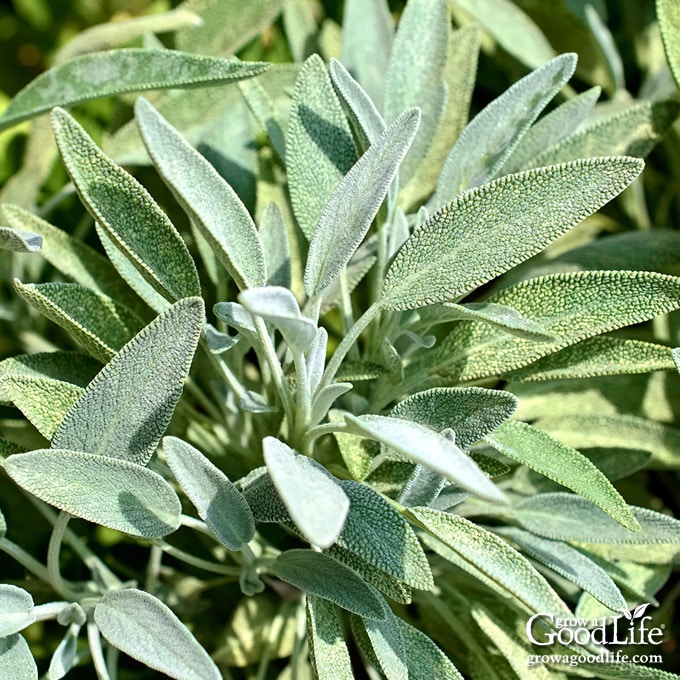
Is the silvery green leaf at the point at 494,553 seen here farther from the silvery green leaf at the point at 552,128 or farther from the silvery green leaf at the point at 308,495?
the silvery green leaf at the point at 552,128

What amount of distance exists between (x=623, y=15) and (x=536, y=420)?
608 mm

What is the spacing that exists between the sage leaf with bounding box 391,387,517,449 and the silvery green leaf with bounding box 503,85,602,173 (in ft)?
0.82

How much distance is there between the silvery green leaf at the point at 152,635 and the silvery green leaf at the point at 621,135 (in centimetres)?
46

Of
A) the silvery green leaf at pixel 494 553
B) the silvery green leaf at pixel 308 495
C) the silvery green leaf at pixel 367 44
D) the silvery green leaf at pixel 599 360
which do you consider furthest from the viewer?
the silvery green leaf at pixel 367 44

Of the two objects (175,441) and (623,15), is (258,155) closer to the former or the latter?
Result: (175,441)

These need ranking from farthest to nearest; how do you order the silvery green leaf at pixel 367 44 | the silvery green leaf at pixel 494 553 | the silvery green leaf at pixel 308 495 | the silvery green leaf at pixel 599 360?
the silvery green leaf at pixel 367 44 < the silvery green leaf at pixel 599 360 < the silvery green leaf at pixel 494 553 < the silvery green leaf at pixel 308 495

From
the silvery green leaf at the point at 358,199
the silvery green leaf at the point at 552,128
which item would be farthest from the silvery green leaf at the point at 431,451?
the silvery green leaf at the point at 552,128

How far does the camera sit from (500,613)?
71cm

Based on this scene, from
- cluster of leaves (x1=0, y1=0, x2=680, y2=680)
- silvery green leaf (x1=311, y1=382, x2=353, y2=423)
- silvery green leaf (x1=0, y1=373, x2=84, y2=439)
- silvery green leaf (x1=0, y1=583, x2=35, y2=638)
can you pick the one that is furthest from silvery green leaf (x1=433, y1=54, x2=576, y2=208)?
silvery green leaf (x1=0, y1=583, x2=35, y2=638)

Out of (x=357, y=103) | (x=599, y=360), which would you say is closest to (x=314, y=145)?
(x=357, y=103)

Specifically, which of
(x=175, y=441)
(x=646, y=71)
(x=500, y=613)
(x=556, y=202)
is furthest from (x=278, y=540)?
(x=646, y=71)

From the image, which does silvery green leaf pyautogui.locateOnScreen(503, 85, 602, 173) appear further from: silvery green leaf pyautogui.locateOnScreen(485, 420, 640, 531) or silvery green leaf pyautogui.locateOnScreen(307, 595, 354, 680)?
silvery green leaf pyautogui.locateOnScreen(307, 595, 354, 680)

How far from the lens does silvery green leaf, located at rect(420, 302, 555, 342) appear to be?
0.51m

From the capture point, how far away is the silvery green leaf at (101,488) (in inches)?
19.3
